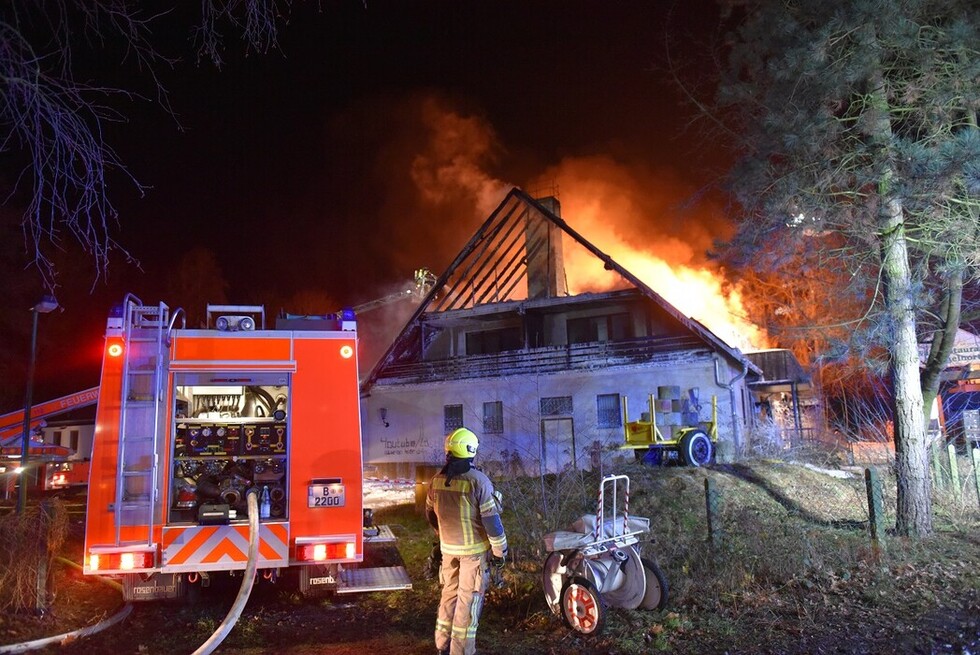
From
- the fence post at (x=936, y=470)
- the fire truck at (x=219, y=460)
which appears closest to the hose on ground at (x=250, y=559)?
the fire truck at (x=219, y=460)

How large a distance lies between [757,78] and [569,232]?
14.0 m

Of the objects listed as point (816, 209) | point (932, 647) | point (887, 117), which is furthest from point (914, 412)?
point (932, 647)

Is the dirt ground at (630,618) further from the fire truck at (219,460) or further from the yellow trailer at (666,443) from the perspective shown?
the yellow trailer at (666,443)

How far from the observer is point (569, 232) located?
Answer: 78.0 feet

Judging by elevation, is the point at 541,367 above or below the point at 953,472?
above

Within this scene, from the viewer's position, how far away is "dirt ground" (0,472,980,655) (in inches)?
220

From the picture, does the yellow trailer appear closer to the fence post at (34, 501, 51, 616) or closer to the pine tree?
the pine tree

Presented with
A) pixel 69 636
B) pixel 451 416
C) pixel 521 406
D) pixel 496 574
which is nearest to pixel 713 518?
pixel 496 574

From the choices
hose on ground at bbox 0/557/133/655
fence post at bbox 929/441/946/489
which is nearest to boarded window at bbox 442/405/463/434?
fence post at bbox 929/441/946/489

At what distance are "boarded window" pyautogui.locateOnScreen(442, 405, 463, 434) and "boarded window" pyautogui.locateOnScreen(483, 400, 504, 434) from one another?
1.04 m

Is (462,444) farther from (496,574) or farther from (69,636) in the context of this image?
Result: (69,636)

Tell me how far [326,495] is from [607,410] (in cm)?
1757

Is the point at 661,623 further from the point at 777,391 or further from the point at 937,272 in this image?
the point at 777,391

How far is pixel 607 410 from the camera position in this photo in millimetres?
23062
